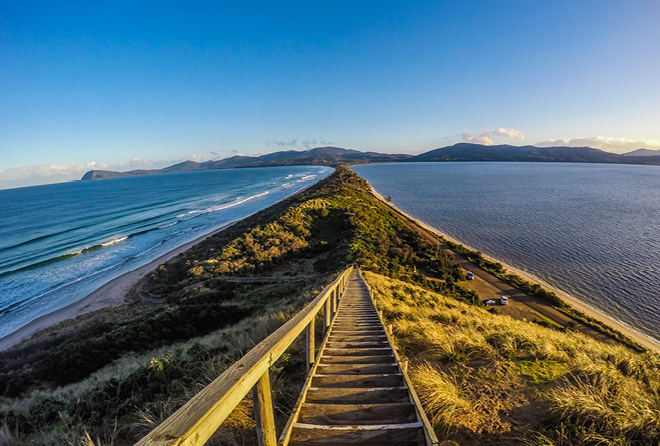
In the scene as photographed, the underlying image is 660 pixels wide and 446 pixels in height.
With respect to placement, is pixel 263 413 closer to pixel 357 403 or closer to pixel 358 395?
pixel 357 403

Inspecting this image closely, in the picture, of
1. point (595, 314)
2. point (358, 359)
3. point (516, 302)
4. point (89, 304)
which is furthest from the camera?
point (516, 302)

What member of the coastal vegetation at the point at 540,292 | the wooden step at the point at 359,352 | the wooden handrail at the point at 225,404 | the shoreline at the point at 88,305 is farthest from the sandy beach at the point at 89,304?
the coastal vegetation at the point at 540,292

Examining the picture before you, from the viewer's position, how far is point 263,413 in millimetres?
1975

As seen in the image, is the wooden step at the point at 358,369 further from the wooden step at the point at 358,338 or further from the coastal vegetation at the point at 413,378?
the wooden step at the point at 358,338

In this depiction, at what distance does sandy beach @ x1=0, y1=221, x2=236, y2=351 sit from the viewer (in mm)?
16891

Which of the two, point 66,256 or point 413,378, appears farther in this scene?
point 66,256

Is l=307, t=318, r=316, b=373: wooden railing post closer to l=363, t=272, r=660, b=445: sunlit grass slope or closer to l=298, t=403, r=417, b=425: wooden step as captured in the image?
l=298, t=403, r=417, b=425: wooden step

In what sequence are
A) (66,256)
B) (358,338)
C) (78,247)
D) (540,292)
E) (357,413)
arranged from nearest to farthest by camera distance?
(357,413)
(358,338)
(540,292)
(66,256)
(78,247)

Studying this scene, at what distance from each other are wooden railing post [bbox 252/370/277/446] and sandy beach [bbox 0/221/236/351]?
71.8 feet

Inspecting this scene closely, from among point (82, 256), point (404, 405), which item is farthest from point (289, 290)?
point (82, 256)

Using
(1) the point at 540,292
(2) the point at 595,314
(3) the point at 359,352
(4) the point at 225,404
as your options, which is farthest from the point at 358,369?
(2) the point at 595,314

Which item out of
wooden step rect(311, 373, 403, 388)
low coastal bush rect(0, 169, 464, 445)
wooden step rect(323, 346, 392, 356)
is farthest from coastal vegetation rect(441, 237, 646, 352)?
wooden step rect(311, 373, 403, 388)

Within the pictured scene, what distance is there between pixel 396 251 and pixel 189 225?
32.5m

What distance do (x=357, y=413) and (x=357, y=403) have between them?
0.73ft
